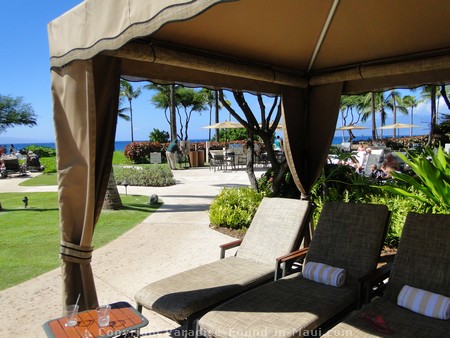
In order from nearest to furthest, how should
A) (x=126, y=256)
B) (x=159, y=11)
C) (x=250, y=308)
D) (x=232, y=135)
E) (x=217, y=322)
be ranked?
(x=159, y=11), (x=217, y=322), (x=250, y=308), (x=126, y=256), (x=232, y=135)

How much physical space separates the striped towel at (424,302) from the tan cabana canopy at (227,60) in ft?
7.58

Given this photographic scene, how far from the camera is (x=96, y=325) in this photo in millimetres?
2391

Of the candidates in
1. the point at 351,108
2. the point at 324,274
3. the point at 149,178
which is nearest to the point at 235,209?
the point at 324,274

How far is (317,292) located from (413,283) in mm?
741

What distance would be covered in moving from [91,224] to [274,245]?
200cm

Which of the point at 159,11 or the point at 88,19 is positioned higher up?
the point at 88,19

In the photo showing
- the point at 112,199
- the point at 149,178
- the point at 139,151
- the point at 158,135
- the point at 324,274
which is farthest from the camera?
the point at 158,135

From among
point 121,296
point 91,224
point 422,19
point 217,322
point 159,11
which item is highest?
point 422,19

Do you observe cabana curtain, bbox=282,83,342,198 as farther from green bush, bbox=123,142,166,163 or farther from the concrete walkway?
green bush, bbox=123,142,166,163

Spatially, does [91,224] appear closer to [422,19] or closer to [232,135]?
[422,19]

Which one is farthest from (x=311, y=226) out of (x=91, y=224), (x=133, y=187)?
(x=133, y=187)

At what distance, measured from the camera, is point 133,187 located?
12.5m

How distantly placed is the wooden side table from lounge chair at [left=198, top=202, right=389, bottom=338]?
0.47 metres

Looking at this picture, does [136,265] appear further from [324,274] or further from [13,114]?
[13,114]
